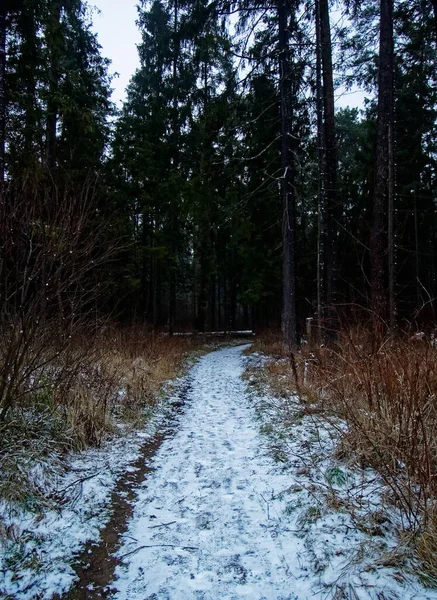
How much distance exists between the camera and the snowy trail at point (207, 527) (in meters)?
2.03

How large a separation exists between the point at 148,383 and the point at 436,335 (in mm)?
4915

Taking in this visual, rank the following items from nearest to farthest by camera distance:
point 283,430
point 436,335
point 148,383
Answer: point 436,335, point 283,430, point 148,383

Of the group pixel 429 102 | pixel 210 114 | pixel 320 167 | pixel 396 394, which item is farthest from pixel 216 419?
pixel 429 102

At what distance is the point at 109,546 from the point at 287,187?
9305 mm

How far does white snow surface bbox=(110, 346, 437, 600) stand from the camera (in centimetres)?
196

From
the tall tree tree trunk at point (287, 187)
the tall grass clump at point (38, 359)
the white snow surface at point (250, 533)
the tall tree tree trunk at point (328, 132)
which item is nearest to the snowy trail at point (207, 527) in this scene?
the white snow surface at point (250, 533)

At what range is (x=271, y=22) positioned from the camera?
10031 millimetres

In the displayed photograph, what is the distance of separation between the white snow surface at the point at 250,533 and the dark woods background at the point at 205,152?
1.84 metres

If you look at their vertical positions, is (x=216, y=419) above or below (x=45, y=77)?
below

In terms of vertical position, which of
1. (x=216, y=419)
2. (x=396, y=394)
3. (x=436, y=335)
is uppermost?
(x=436, y=335)

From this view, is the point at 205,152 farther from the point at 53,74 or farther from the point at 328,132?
the point at 53,74

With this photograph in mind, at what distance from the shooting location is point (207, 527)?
8.61ft

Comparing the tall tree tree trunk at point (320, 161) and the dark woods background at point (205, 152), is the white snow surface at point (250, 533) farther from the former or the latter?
the tall tree tree trunk at point (320, 161)

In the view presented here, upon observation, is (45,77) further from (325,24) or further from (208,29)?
(325,24)
